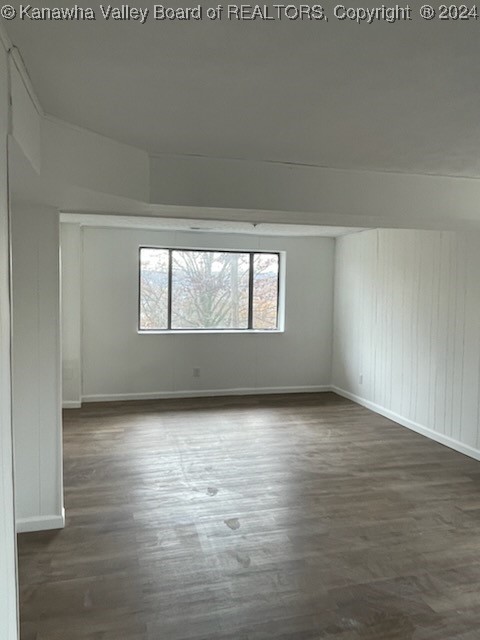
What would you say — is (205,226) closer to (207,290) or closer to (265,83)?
(207,290)

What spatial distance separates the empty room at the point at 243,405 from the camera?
4.71 ft

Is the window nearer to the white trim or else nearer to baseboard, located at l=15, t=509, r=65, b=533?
the white trim

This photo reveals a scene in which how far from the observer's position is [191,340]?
20.7 feet

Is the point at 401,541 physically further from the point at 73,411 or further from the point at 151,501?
the point at 73,411

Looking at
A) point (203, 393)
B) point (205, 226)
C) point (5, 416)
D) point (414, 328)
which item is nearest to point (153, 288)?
point (205, 226)

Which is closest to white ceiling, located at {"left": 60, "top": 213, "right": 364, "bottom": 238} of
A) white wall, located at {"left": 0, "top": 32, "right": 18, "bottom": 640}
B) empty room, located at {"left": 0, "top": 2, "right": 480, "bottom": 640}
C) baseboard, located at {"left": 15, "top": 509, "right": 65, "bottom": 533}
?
empty room, located at {"left": 0, "top": 2, "right": 480, "bottom": 640}

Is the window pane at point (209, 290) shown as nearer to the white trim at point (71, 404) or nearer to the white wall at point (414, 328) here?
the white wall at point (414, 328)

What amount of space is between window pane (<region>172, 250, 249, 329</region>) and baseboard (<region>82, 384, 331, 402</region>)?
0.91 metres

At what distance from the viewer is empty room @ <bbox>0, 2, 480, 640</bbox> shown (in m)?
1.43

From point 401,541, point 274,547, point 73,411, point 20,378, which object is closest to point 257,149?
point 20,378

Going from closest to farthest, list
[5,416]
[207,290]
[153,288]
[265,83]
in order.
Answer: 1. [5,416]
2. [265,83]
3. [153,288]
4. [207,290]

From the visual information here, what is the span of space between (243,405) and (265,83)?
15.4ft

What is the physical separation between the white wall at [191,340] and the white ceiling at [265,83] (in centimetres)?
365

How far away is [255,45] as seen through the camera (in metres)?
1.42
